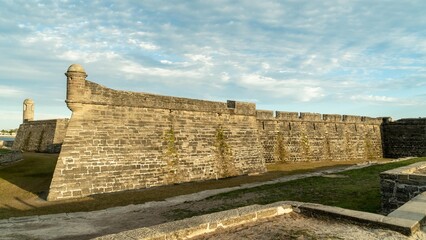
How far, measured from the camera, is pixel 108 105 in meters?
12.6

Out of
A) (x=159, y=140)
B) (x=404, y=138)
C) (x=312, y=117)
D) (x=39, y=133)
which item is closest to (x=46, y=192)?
(x=159, y=140)

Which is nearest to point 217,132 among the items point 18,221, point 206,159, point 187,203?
point 206,159

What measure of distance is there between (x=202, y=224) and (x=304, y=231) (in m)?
1.47

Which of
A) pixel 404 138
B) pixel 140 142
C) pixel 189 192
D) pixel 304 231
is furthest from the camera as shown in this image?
pixel 404 138

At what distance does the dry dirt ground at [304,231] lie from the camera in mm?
4176

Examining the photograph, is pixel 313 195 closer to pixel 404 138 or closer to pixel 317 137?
pixel 317 137

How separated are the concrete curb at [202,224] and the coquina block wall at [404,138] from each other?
26420mm

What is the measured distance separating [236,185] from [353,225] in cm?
910

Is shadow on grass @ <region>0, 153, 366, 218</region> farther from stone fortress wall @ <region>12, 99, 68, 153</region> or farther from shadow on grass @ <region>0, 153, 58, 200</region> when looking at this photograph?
stone fortress wall @ <region>12, 99, 68, 153</region>

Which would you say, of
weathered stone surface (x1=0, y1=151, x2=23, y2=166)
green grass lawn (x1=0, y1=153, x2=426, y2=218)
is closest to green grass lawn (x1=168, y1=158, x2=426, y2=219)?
green grass lawn (x1=0, y1=153, x2=426, y2=218)

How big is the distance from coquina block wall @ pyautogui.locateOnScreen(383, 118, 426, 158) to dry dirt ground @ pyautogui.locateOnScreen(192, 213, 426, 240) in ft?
86.8

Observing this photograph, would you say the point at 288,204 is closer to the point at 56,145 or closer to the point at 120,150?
the point at 120,150

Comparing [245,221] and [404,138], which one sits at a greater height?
[404,138]

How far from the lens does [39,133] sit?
27.1 m
